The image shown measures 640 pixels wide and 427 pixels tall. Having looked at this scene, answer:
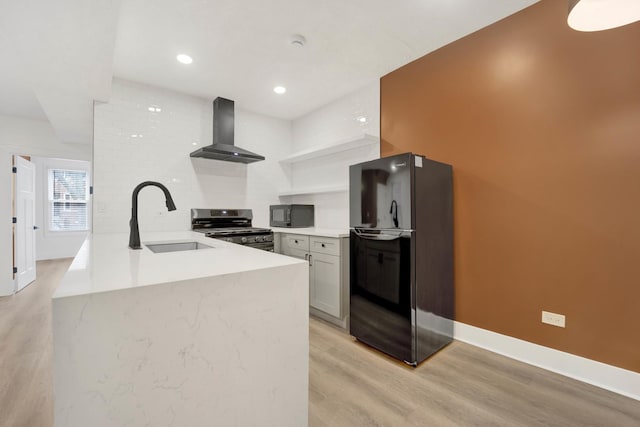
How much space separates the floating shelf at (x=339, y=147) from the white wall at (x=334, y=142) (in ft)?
0.23

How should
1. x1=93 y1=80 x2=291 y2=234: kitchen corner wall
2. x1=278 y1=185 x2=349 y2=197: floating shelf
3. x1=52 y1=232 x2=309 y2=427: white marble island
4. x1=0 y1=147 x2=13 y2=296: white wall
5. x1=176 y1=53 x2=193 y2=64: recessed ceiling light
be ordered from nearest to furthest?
1. x1=52 y1=232 x2=309 y2=427: white marble island
2. x1=176 y1=53 x2=193 y2=64: recessed ceiling light
3. x1=93 y1=80 x2=291 y2=234: kitchen corner wall
4. x1=278 y1=185 x2=349 y2=197: floating shelf
5. x1=0 y1=147 x2=13 y2=296: white wall

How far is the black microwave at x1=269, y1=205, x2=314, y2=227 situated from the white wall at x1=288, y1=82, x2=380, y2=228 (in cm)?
14

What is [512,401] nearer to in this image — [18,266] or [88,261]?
[88,261]

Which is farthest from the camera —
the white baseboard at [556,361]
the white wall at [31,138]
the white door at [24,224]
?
the white wall at [31,138]

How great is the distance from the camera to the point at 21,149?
4496 millimetres

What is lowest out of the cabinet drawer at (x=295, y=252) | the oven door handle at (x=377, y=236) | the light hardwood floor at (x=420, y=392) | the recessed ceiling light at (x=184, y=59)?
the light hardwood floor at (x=420, y=392)

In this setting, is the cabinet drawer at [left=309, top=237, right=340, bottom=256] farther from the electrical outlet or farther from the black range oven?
the electrical outlet

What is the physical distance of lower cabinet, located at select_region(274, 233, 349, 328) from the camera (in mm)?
2889

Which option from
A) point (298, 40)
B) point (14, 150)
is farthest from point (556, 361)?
point (14, 150)

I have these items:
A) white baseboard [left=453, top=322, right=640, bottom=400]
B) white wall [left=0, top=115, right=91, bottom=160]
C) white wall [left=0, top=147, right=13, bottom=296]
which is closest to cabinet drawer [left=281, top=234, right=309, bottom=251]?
white baseboard [left=453, top=322, right=640, bottom=400]

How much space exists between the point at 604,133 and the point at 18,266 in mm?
6813

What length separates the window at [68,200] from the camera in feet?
22.6

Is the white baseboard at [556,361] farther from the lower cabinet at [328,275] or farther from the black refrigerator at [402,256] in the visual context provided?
the lower cabinet at [328,275]

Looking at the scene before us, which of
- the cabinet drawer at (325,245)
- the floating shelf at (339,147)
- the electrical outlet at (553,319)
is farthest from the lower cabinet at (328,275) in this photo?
the electrical outlet at (553,319)
